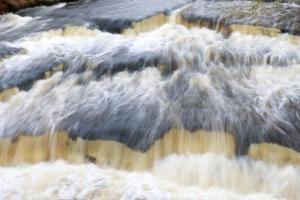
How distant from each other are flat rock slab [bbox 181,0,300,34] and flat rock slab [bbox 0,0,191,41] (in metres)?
0.75

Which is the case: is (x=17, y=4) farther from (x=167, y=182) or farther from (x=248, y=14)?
(x=167, y=182)

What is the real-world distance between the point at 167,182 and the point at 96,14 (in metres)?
5.64

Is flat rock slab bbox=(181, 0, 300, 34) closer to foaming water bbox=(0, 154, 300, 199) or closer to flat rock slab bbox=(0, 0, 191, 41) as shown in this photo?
flat rock slab bbox=(0, 0, 191, 41)

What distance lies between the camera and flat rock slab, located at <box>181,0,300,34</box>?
770 centimetres

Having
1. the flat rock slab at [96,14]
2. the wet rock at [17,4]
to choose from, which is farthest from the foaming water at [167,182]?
the wet rock at [17,4]

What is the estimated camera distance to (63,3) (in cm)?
1131

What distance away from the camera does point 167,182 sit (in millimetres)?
4754

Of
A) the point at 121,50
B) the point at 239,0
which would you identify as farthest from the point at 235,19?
the point at 121,50

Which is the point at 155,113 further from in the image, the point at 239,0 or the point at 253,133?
the point at 239,0

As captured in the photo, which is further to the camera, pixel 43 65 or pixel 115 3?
pixel 115 3

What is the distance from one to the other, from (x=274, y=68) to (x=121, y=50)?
103 inches

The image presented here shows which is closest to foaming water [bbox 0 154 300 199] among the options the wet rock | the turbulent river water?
the turbulent river water

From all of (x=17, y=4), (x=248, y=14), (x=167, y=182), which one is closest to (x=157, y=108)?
(x=167, y=182)

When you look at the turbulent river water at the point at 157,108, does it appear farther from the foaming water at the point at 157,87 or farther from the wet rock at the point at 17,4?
the wet rock at the point at 17,4
